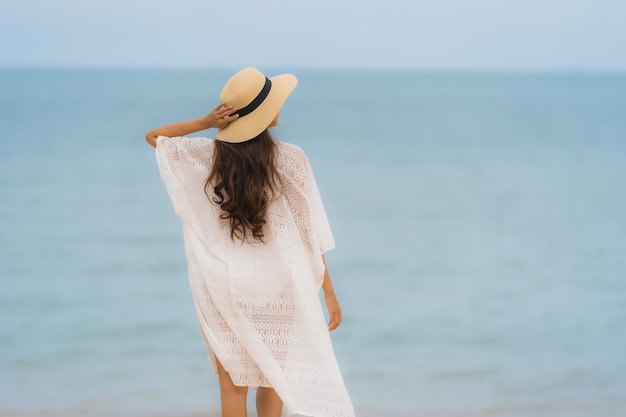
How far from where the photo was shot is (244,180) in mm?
2709

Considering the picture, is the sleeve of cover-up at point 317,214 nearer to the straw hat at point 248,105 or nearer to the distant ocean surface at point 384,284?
the straw hat at point 248,105

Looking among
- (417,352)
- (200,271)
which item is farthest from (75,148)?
(200,271)

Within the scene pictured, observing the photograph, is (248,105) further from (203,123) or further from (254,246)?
(254,246)

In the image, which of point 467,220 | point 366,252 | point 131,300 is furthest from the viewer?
point 467,220

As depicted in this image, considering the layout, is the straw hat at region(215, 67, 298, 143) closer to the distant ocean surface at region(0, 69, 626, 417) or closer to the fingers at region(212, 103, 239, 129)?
the fingers at region(212, 103, 239, 129)

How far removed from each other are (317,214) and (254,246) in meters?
0.22

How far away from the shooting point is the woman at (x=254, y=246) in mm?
2721

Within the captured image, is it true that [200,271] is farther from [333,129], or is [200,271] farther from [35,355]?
[333,129]

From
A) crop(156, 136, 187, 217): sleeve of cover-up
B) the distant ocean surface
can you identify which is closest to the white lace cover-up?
crop(156, 136, 187, 217): sleeve of cover-up

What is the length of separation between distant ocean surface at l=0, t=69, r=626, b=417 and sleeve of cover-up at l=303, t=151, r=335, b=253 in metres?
1.59

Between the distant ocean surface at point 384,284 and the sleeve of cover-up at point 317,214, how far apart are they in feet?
5.23

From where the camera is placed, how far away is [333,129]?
2414cm

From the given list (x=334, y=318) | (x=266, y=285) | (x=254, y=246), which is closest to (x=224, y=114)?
(x=254, y=246)

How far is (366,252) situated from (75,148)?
10441mm
